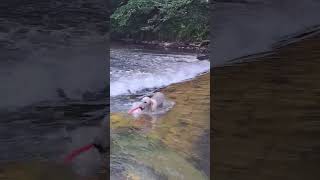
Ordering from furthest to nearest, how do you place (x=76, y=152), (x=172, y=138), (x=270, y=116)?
(x=172, y=138) < (x=270, y=116) < (x=76, y=152)

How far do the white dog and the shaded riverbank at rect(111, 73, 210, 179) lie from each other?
4 cm

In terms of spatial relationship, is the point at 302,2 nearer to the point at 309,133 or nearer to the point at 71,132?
the point at 309,133

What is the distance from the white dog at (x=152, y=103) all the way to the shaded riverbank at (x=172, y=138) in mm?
35

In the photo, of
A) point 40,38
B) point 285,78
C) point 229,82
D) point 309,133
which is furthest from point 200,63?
point 40,38

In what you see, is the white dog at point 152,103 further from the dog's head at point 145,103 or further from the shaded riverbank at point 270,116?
the shaded riverbank at point 270,116

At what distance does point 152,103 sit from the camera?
221cm

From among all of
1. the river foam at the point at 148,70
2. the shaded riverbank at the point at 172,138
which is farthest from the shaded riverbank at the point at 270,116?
the river foam at the point at 148,70

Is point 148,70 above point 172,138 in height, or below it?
above

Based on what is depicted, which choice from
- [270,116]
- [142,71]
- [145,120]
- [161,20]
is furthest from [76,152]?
[270,116]

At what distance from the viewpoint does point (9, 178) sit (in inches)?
75.2

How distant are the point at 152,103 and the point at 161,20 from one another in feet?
1.41

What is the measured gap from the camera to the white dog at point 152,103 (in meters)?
2.19

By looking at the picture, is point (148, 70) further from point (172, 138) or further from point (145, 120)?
point (172, 138)

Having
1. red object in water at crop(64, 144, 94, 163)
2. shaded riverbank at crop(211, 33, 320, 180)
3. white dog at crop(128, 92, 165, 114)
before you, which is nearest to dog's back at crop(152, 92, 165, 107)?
white dog at crop(128, 92, 165, 114)
